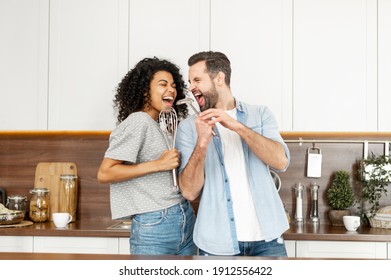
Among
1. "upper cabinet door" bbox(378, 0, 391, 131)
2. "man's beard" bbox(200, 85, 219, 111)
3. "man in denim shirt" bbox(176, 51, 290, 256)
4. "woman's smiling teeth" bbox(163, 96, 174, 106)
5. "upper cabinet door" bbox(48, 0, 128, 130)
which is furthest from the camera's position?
"upper cabinet door" bbox(48, 0, 128, 130)

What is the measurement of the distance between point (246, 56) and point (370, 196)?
38.8 inches

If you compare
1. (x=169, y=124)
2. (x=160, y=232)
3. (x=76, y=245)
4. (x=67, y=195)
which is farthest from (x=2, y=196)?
(x=160, y=232)

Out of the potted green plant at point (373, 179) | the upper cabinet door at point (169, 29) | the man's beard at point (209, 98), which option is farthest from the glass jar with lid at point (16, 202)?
the potted green plant at point (373, 179)

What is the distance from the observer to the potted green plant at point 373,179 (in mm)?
2687

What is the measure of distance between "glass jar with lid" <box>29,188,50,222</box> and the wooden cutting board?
8 centimetres

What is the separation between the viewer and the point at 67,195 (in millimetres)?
2850

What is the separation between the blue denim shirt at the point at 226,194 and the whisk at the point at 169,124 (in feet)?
0.17

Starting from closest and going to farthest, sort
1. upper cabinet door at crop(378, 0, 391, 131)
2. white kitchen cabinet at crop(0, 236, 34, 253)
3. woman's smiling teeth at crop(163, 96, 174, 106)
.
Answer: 1. woman's smiling teeth at crop(163, 96, 174, 106)
2. white kitchen cabinet at crop(0, 236, 34, 253)
3. upper cabinet door at crop(378, 0, 391, 131)

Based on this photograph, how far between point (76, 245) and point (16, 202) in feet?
1.89

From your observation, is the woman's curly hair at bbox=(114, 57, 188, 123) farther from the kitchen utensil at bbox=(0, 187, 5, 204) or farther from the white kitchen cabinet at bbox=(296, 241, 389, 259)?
the kitchen utensil at bbox=(0, 187, 5, 204)

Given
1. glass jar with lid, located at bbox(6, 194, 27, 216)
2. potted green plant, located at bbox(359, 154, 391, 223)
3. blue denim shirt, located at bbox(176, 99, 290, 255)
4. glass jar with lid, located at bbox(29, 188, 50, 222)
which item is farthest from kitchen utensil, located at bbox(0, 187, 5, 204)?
potted green plant, located at bbox(359, 154, 391, 223)

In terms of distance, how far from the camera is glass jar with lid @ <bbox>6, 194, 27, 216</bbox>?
2.81 metres

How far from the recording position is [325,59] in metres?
2.67
